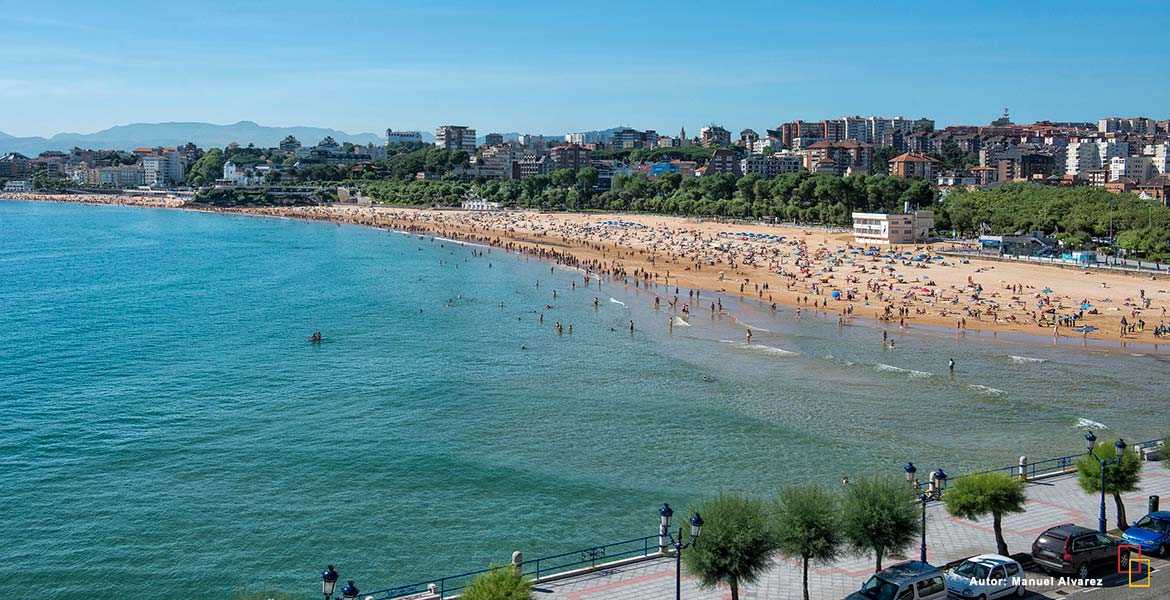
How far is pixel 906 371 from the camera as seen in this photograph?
3650cm

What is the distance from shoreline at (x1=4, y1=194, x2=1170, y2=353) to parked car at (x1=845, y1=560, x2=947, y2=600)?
31390 mm

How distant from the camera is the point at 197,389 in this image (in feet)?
114

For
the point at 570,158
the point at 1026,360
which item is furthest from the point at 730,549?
the point at 570,158

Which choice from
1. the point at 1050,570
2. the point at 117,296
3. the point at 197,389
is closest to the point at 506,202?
the point at 117,296

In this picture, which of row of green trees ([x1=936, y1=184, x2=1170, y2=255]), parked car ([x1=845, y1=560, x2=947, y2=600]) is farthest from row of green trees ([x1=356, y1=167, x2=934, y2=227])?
parked car ([x1=845, y1=560, x2=947, y2=600])

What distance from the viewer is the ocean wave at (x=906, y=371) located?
35.6 meters

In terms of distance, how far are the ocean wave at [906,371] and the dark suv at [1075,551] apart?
20.5 m

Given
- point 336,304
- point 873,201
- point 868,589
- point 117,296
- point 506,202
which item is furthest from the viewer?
point 506,202

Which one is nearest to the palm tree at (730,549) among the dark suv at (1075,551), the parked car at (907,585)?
the parked car at (907,585)

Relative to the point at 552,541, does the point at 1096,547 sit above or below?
above

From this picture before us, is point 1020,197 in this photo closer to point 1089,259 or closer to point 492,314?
point 1089,259

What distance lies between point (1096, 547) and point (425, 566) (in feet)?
39.4

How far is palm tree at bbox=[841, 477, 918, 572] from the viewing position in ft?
48.1

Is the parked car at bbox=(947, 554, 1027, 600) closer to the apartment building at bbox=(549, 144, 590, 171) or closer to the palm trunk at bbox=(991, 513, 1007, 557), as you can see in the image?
the palm trunk at bbox=(991, 513, 1007, 557)
